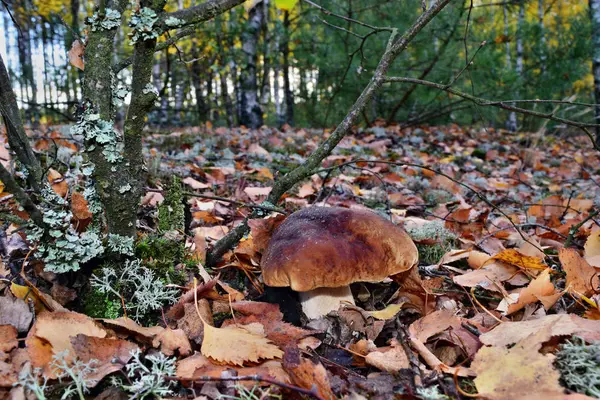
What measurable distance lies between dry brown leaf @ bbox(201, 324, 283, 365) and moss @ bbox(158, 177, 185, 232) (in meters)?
0.62

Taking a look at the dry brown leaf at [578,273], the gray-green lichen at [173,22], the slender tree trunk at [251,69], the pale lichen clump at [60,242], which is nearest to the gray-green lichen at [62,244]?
the pale lichen clump at [60,242]

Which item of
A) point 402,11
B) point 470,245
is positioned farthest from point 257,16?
point 470,245

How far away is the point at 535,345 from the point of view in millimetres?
1258

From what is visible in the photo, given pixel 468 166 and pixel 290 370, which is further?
pixel 468 166

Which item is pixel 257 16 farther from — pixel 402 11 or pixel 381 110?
pixel 381 110

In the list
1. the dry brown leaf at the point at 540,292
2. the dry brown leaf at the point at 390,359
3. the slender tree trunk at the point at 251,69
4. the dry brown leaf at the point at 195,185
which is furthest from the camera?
the slender tree trunk at the point at 251,69

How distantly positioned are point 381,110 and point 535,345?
30.1ft

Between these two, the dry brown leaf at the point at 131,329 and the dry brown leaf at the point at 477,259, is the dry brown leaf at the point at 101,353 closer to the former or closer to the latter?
the dry brown leaf at the point at 131,329

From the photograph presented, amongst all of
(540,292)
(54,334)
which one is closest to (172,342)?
(54,334)

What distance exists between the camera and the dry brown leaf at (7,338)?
134cm

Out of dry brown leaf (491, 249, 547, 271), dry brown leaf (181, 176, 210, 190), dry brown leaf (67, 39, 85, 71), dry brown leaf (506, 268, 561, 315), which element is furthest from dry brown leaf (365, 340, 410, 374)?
dry brown leaf (181, 176, 210, 190)

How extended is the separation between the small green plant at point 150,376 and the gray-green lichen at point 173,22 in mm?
1054

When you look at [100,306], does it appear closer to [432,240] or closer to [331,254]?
[331,254]

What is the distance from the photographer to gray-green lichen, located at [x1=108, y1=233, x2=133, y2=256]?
1.68m
